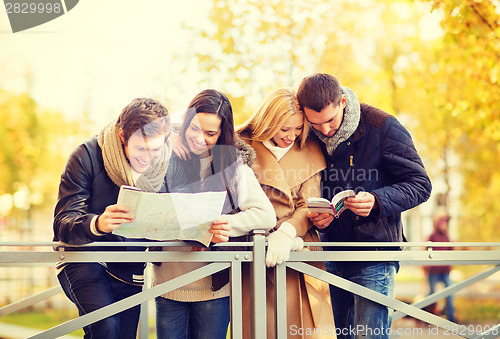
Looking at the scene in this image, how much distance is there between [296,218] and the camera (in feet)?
11.3

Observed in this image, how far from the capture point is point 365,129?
363cm

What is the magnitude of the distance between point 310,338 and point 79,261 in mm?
1332

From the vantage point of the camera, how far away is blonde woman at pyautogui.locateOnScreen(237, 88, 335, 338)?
3.46 m

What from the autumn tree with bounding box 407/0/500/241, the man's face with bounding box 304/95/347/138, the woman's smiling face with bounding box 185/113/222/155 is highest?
the autumn tree with bounding box 407/0/500/241

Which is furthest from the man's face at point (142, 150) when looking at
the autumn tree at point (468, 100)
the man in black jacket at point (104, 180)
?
the autumn tree at point (468, 100)

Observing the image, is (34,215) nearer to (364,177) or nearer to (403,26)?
(403,26)

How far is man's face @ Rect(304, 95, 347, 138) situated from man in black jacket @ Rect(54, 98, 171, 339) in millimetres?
852

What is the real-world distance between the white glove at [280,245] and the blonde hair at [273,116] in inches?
22.5

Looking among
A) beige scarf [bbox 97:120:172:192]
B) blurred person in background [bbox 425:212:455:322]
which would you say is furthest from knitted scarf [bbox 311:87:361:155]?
blurred person in background [bbox 425:212:455:322]

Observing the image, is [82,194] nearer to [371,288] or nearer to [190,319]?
[190,319]

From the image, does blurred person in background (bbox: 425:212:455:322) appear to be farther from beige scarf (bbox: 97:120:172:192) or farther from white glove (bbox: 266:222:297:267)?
beige scarf (bbox: 97:120:172:192)

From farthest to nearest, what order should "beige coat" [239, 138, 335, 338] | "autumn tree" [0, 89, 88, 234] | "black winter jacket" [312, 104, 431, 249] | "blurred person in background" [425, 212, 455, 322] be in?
"autumn tree" [0, 89, 88, 234] < "blurred person in background" [425, 212, 455, 322] < "black winter jacket" [312, 104, 431, 249] < "beige coat" [239, 138, 335, 338]

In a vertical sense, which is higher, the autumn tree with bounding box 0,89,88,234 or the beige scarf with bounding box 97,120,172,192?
the autumn tree with bounding box 0,89,88,234

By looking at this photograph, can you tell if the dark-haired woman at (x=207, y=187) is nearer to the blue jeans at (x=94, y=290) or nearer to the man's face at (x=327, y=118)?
the blue jeans at (x=94, y=290)
